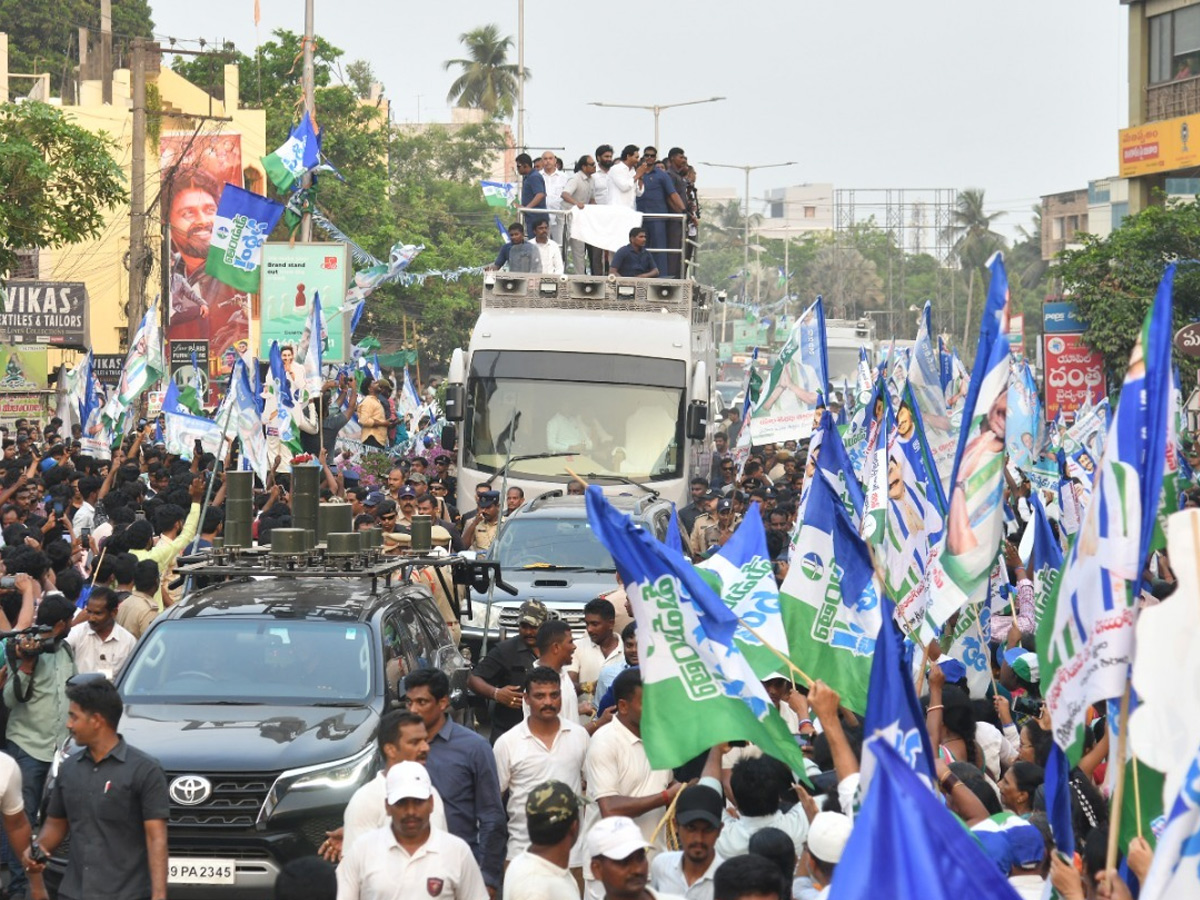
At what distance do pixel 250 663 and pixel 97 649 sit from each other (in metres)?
1.08

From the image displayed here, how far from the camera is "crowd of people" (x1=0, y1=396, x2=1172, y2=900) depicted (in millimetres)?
6320

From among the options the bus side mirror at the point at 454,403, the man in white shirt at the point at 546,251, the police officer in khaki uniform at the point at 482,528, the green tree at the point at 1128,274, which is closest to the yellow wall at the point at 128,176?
the green tree at the point at 1128,274

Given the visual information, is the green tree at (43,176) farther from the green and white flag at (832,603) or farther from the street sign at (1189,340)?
the green and white flag at (832,603)

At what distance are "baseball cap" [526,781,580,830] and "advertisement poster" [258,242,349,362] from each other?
21.2m

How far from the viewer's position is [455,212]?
75562 millimetres

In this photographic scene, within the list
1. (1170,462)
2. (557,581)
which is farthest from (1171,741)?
(557,581)

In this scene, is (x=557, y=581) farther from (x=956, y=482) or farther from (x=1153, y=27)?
(x=1153, y=27)

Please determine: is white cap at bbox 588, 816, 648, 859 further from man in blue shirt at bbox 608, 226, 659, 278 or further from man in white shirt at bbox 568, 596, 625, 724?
man in blue shirt at bbox 608, 226, 659, 278

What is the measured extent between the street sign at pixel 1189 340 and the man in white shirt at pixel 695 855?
654 inches

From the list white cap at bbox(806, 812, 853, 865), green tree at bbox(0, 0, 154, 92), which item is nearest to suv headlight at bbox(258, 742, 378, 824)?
white cap at bbox(806, 812, 853, 865)

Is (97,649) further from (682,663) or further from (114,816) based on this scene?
(682,663)

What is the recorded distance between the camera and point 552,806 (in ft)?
21.2

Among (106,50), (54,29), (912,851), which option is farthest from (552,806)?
(54,29)

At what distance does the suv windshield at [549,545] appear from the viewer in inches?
635
